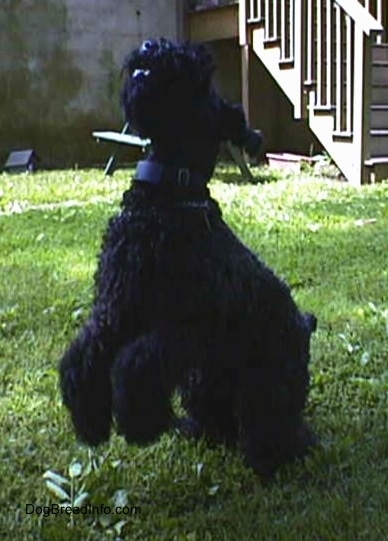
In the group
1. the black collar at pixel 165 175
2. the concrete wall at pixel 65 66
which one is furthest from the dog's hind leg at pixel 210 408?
the concrete wall at pixel 65 66

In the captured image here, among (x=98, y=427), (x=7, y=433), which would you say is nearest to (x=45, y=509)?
(x=98, y=427)

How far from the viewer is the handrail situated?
18.6 feet

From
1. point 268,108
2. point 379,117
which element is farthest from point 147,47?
point 268,108

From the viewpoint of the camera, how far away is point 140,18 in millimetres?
7875

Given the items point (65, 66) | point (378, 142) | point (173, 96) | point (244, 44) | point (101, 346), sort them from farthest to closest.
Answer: point (65, 66) < point (244, 44) < point (378, 142) < point (101, 346) < point (173, 96)

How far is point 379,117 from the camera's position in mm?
6035

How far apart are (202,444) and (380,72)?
4.92 metres

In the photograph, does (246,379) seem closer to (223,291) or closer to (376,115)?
(223,291)

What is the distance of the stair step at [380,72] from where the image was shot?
20.4 ft

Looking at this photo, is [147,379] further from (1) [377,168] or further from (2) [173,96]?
(1) [377,168]

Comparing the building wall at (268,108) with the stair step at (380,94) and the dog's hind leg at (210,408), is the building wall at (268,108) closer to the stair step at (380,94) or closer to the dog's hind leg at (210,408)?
the stair step at (380,94)

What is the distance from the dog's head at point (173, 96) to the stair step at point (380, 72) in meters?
4.80

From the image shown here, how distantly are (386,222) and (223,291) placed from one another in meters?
2.85

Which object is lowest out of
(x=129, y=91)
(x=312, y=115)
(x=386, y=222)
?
(x=386, y=222)
